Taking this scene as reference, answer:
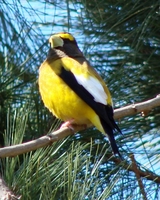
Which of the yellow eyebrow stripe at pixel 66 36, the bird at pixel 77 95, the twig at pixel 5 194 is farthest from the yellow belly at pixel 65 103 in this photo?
the twig at pixel 5 194

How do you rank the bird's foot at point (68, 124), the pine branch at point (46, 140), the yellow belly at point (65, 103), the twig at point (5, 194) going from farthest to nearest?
the yellow belly at point (65, 103)
the bird's foot at point (68, 124)
the pine branch at point (46, 140)
the twig at point (5, 194)

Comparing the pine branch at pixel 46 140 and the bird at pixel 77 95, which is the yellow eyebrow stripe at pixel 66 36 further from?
the pine branch at pixel 46 140

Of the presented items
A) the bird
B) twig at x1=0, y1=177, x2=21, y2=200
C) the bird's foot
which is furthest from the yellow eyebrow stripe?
twig at x1=0, y1=177, x2=21, y2=200

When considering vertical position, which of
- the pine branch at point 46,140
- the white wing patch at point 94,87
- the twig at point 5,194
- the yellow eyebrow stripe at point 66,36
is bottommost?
the twig at point 5,194

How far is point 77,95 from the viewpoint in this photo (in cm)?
201

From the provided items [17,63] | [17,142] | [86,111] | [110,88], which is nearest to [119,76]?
[110,88]

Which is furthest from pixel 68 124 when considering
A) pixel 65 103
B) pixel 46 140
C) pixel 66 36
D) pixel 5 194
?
pixel 5 194

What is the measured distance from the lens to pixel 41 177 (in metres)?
1.52

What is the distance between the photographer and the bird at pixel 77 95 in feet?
6.30

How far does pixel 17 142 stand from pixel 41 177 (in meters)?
0.14

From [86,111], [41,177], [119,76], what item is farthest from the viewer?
[119,76]

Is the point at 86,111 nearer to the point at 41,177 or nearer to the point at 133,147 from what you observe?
the point at 133,147

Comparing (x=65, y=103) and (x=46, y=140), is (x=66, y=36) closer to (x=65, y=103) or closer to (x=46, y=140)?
(x=65, y=103)

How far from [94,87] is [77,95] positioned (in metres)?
0.06
